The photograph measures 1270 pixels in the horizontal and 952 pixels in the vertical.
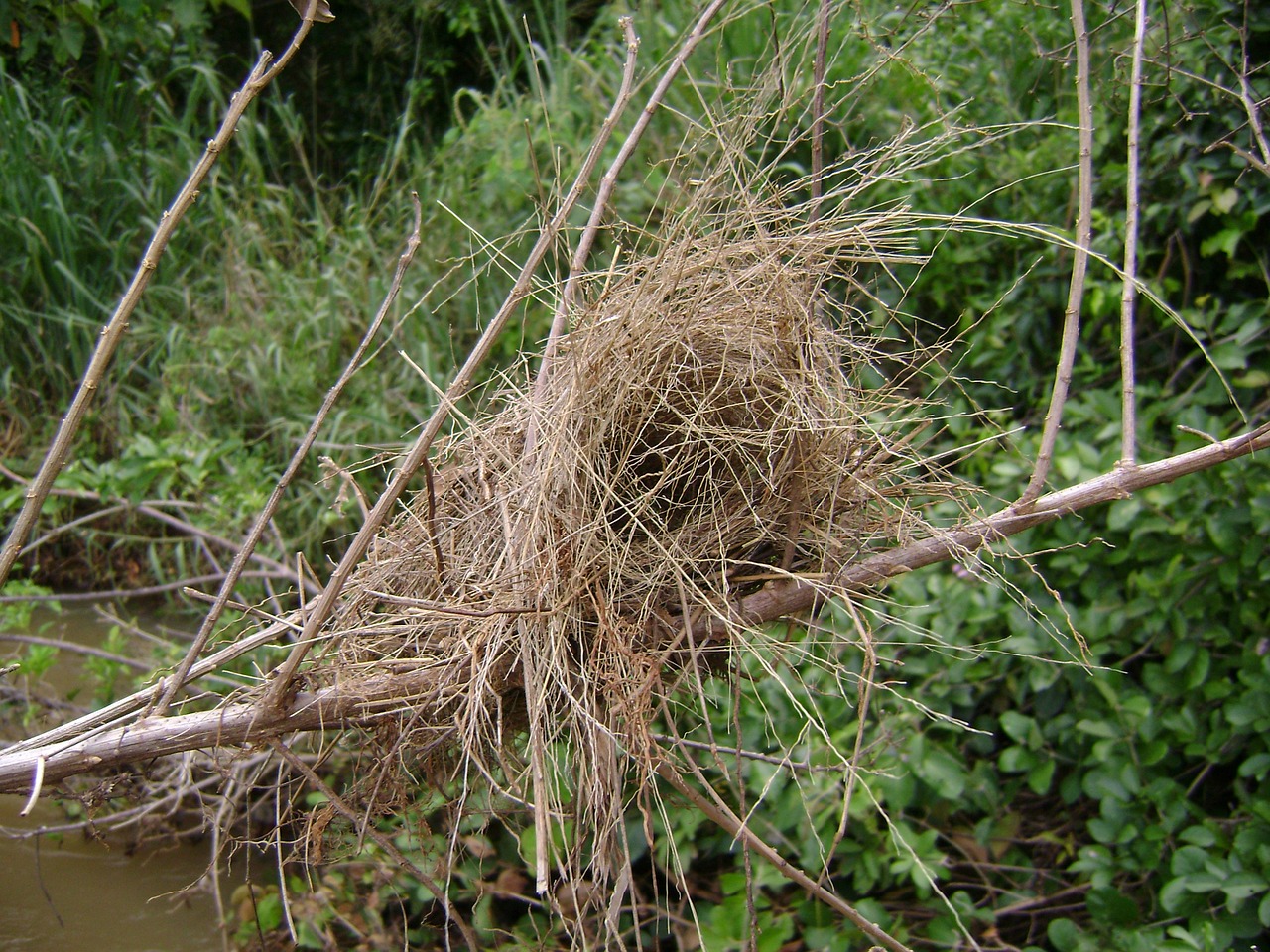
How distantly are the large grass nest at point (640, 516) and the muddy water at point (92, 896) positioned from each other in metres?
1.56

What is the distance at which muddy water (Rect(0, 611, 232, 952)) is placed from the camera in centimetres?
222

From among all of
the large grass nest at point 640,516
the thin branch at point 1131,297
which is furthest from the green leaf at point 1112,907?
the large grass nest at point 640,516

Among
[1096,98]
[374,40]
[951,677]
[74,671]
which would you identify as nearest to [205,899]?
[74,671]

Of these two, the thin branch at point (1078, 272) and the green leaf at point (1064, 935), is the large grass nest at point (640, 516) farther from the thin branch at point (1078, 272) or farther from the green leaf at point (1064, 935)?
the green leaf at point (1064, 935)

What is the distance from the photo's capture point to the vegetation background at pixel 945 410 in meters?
1.99

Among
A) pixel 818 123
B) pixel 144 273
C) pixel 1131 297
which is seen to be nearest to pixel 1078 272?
pixel 1131 297

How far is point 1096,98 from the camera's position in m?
2.61

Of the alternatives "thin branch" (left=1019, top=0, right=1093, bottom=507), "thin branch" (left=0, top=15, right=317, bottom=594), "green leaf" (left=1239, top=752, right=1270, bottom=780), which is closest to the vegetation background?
"green leaf" (left=1239, top=752, right=1270, bottom=780)

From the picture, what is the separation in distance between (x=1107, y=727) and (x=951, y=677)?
0.33 meters

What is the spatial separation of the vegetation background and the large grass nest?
14 cm

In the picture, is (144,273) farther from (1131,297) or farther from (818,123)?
(1131,297)

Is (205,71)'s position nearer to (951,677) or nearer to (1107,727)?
(951,677)

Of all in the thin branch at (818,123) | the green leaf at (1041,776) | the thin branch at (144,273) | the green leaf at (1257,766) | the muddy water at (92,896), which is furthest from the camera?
the muddy water at (92,896)

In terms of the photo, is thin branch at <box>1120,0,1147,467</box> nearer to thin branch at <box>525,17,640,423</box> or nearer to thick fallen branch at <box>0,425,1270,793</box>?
thick fallen branch at <box>0,425,1270,793</box>
